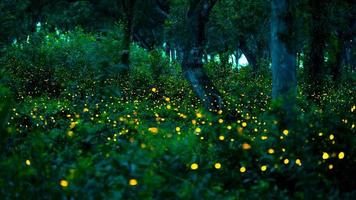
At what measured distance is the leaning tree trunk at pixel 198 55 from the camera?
11547 mm

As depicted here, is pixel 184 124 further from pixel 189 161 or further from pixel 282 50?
pixel 189 161

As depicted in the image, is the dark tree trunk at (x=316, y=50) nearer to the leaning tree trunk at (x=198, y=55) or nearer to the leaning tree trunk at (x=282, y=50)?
the leaning tree trunk at (x=198, y=55)

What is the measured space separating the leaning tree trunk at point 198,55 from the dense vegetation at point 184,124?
2 centimetres

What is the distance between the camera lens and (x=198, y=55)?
11.9 metres

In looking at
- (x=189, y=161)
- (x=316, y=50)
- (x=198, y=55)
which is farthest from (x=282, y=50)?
(x=189, y=161)

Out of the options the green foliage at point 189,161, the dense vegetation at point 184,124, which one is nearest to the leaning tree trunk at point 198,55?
the dense vegetation at point 184,124

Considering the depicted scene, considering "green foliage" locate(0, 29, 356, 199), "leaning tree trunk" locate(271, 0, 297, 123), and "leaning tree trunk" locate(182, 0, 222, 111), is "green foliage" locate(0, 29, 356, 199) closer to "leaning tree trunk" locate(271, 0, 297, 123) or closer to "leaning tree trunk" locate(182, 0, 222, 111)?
"leaning tree trunk" locate(271, 0, 297, 123)

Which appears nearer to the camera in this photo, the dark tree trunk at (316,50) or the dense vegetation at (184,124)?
the dense vegetation at (184,124)

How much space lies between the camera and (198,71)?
12.0m

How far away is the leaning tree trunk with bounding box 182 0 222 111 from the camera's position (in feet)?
37.9

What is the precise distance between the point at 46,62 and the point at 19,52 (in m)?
2.49

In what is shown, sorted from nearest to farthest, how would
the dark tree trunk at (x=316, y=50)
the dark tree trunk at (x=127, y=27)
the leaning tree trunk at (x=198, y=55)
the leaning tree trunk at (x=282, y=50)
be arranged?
the leaning tree trunk at (x=282, y=50), the leaning tree trunk at (x=198, y=55), the dark tree trunk at (x=316, y=50), the dark tree trunk at (x=127, y=27)

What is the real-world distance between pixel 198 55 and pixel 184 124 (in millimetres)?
2459

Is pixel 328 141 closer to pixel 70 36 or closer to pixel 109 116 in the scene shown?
pixel 109 116
